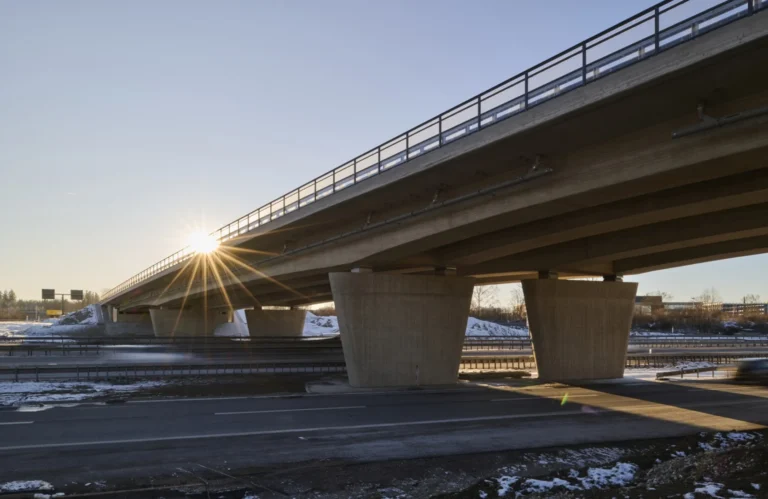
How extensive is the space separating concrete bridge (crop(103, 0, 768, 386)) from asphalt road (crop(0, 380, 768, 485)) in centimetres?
449

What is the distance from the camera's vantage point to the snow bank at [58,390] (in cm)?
2047

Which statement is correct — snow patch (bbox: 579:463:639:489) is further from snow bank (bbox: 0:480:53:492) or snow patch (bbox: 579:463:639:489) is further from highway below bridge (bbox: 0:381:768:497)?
snow bank (bbox: 0:480:53:492)

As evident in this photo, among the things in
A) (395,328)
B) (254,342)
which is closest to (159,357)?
(254,342)

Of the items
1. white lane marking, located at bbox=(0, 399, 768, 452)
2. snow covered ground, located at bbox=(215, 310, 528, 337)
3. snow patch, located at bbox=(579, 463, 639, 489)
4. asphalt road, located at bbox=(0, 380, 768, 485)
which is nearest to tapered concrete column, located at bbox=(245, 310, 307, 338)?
snow covered ground, located at bbox=(215, 310, 528, 337)

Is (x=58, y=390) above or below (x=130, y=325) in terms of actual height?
above

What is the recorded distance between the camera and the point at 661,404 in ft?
67.3

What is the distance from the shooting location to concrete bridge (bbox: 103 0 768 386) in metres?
12.4

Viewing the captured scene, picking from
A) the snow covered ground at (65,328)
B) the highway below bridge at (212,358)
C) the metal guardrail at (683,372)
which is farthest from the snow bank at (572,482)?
the snow covered ground at (65,328)

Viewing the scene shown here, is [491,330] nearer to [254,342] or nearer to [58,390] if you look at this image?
[254,342]

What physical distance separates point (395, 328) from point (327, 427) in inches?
393

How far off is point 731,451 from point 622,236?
1287 cm

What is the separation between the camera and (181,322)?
246ft

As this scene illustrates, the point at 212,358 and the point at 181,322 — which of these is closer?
the point at 212,358

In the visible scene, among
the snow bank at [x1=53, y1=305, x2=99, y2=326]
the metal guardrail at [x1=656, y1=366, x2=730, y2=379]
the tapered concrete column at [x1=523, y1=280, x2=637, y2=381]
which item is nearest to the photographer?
the tapered concrete column at [x1=523, y1=280, x2=637, y2=381]
